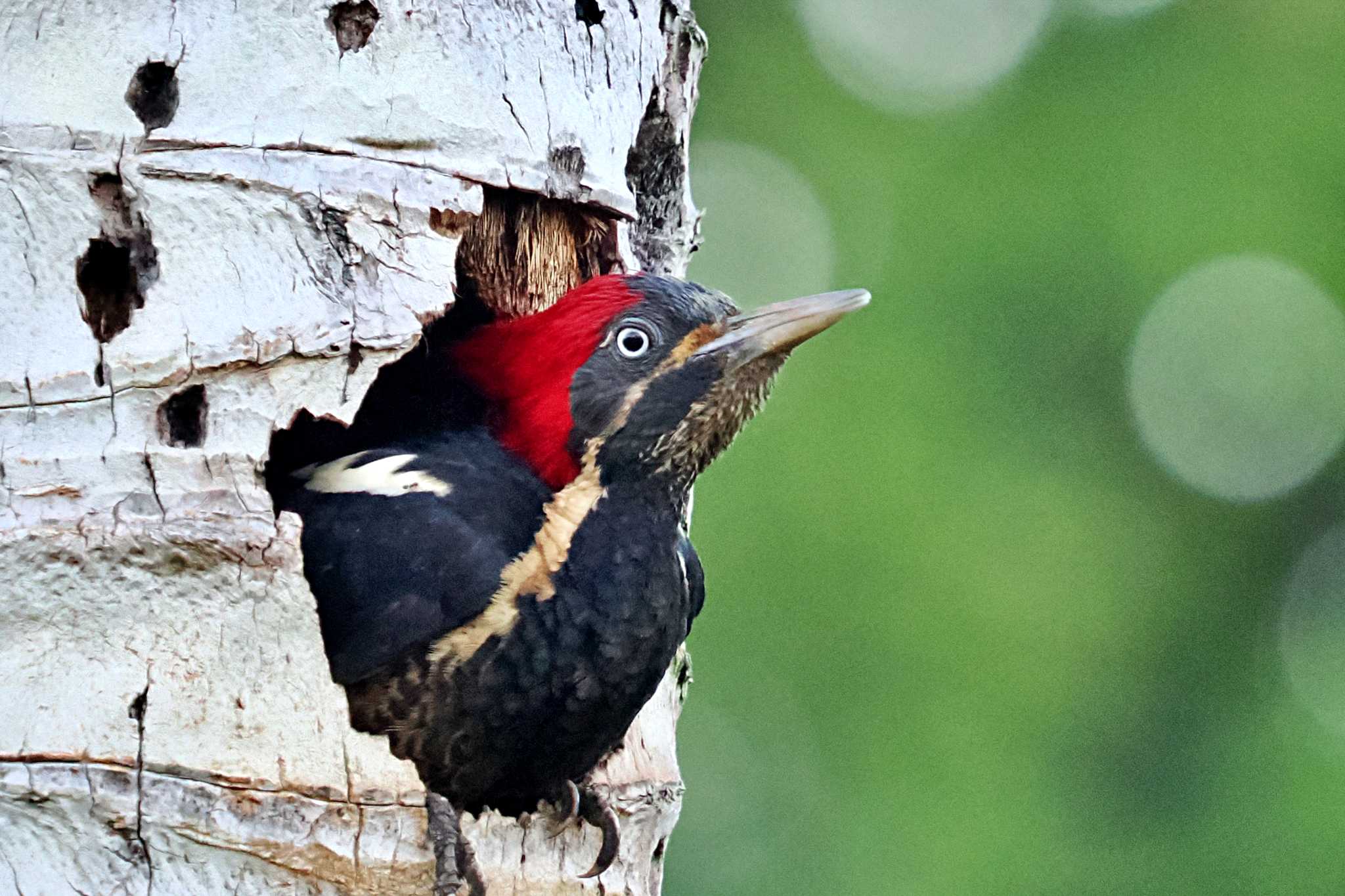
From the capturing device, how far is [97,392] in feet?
6.91

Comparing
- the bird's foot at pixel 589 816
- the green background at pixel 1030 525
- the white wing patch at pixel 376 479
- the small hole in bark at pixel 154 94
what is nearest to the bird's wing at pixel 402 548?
the white wing patch at pixel 376 479

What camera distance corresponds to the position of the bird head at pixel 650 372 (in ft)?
8.40

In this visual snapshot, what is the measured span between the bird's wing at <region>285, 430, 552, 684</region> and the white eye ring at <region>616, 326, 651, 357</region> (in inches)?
10.8

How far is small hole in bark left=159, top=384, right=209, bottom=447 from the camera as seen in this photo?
2160 millimetres

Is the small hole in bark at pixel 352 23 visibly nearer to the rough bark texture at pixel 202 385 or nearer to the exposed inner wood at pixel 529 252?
the rough bark texture at pixel 202 385

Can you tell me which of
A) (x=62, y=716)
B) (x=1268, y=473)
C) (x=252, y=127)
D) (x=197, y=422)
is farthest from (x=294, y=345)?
(x=1268, y=473)

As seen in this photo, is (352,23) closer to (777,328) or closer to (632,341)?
(632,341)

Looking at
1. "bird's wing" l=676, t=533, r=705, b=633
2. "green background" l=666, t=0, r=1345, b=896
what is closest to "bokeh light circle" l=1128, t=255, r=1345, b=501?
"green background" l=666, t=0, r=1345, b=896

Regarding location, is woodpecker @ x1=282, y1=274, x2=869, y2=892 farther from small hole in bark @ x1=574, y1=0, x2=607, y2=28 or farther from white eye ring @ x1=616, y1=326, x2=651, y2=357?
small hole in bark @ x1=574, y1=0, x2=607, y2=28

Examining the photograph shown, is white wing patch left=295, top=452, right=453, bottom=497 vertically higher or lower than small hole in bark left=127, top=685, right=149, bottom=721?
higher

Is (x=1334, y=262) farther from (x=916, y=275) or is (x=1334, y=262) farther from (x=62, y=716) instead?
(x=62, y=716)

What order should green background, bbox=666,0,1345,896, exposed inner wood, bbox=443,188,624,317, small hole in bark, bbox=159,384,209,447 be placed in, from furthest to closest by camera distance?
green background, bbox=666,0,1345,896 → exposed inner wood, bbox=443,188,624,317 → small hole in bark, bbox=159,384,209,447

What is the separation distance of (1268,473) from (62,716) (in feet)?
17.9

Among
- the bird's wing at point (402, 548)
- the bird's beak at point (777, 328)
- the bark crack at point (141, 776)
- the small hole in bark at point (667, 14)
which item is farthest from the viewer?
the small hole in bark at point (667, 14)
